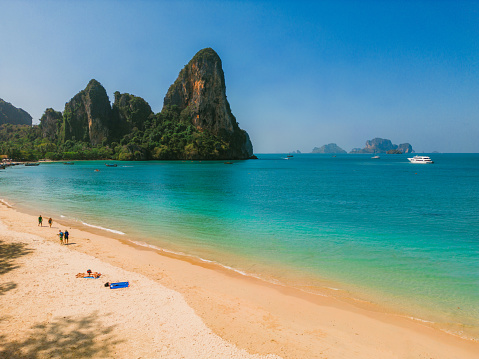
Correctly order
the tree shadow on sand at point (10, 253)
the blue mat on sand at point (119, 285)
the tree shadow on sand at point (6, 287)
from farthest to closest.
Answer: the tree shadow on sand at point (10, 253) → the blue mat on sand at point (119, 285) → the tree shadow on sand at point (6, 287)

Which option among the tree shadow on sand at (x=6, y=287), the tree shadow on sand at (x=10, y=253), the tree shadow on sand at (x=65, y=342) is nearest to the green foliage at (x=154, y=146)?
the tree shadow on sand at (x=10, y=253)

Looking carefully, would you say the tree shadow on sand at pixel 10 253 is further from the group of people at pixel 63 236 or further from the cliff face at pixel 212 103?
the cliff face at pixel 212 103

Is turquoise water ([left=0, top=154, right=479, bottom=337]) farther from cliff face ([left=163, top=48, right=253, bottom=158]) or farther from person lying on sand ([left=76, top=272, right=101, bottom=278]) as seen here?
cliff face ([left=163, top=48, right=253, bottom=158])

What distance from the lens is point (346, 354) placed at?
7.47 meters

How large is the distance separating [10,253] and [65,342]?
10256 millimetres

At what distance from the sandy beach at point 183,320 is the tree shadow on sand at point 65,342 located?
0.09ft

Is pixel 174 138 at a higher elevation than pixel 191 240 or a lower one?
higher

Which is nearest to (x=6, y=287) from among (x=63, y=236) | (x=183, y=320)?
(x=63, y=236)

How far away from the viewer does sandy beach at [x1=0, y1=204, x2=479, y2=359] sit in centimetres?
739

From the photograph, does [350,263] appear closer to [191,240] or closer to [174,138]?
[191,240]

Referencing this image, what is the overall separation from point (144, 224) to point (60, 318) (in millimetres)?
15155

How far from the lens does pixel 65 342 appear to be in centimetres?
741

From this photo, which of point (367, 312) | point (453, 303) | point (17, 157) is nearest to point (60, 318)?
point (367, 312)

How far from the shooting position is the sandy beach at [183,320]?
291 inches
